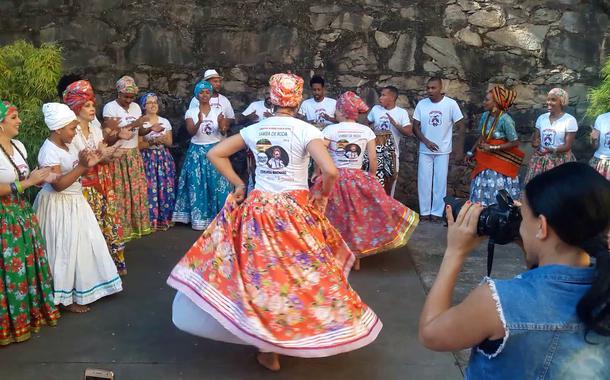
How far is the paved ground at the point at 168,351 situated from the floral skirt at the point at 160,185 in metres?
1.91

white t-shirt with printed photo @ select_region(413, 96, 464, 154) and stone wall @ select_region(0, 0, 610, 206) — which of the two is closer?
white t-shirt with printed photo @ select_region(413, 96, 464, 154)

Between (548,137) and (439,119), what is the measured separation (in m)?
1.36

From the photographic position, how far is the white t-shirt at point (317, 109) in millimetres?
7797

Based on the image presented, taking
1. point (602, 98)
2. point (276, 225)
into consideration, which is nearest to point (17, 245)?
point (276, 225)

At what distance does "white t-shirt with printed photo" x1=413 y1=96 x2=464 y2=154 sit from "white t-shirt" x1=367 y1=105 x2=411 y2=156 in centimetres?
20

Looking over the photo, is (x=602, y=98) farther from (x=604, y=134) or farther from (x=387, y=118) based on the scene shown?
(x=387, y=118)

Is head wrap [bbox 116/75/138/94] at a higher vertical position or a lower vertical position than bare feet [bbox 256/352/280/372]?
higher

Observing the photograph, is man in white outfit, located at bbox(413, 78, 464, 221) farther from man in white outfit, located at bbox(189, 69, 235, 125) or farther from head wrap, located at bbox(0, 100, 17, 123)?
head wrap, located at bbox(0, 100, 17, 123)

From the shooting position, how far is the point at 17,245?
395 cm

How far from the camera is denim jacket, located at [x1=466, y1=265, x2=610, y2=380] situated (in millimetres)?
1457

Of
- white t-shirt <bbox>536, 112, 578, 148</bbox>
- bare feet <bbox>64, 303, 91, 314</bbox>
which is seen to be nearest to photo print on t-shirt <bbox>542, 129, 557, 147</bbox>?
white t-shirt <bbox>536, 112, 578, 148</bbox>

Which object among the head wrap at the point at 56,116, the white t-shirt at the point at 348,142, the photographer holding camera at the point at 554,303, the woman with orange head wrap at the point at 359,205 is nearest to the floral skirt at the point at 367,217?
the woman with orange head wrap at the point at 359,205

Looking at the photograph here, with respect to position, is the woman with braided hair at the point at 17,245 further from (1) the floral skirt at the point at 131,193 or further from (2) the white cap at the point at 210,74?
(2) the white cap at the point at 210,74

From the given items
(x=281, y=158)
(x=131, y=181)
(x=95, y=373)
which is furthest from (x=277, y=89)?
(x=131, y=181)
